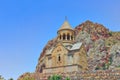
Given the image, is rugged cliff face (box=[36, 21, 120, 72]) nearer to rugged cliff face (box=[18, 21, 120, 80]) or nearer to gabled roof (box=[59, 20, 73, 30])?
rugged cliff face (box=[18, 21, 120, 80])

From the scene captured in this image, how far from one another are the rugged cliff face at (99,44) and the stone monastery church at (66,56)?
1217 centimetres

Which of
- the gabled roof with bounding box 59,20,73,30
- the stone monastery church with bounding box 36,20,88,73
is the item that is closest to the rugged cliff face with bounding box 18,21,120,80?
the stone monastery church with bounding box 36,20,88,73

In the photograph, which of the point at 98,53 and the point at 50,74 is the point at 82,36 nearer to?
the point at 98,53

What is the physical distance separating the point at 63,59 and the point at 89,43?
27.4 metres

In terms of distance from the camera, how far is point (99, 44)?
Result: 228 feet

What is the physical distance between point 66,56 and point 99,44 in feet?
85.1

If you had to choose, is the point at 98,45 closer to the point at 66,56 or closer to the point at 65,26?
the point at 65,26

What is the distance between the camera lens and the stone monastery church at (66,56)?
4400cm

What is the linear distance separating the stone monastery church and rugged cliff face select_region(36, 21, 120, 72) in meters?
12.2

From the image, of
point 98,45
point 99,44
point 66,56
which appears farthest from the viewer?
point 99,44

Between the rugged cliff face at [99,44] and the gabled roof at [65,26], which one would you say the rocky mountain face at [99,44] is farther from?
the gabled roof at [65,26]

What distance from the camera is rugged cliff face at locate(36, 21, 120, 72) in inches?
2468

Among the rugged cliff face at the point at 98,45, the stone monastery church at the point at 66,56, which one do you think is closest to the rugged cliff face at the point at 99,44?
the rugged cliff face at the point at 98,45

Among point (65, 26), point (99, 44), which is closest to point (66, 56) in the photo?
point (65, 26)
